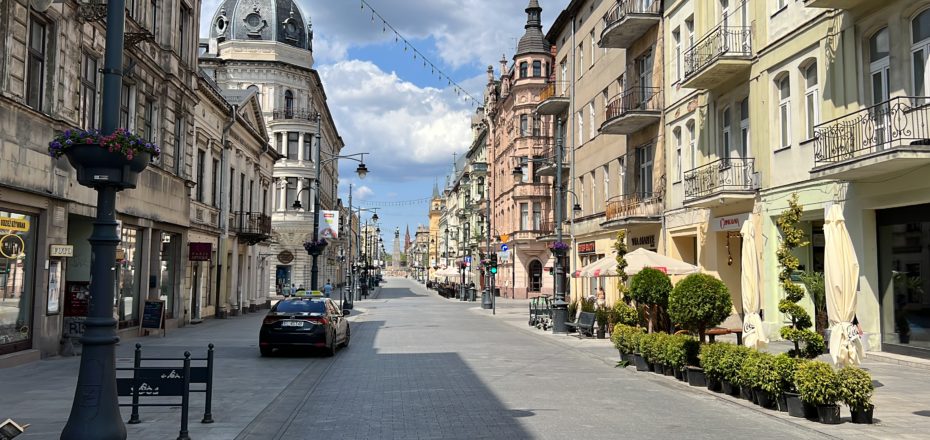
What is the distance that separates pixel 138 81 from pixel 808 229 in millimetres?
18848

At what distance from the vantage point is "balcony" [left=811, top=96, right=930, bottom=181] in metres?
13.5

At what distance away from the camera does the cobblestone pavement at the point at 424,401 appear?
8.81 meters

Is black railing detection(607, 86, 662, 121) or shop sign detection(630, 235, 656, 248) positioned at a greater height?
black railing detection(607, 86, 662, 121)

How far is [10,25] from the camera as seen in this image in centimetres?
1433

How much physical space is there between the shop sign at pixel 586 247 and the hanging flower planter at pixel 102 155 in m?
28.4

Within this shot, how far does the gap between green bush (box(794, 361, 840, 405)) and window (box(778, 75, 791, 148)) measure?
34.1ft

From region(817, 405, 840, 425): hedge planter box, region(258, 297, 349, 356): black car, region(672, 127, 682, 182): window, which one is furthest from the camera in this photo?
region(672, 127, 682, 182): window

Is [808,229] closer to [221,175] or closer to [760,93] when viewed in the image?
[760,93]

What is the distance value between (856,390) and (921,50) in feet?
27.3

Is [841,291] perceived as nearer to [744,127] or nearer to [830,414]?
[830,414]

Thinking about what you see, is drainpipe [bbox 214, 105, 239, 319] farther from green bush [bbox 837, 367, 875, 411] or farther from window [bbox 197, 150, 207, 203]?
green bush [bbox 837, 367, 875, 411]

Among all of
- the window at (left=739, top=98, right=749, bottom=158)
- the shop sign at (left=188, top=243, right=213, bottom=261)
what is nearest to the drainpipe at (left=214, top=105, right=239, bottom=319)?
the shop sign at (left=188, top=243, right=213, bottom=261)

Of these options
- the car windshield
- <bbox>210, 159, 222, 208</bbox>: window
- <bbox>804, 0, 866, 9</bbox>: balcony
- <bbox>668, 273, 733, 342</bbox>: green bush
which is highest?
<bbox>804, 0, 866, 9</bbox>: balcony

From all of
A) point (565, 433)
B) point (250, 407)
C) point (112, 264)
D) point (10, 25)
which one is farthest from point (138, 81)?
point (565, 433)
